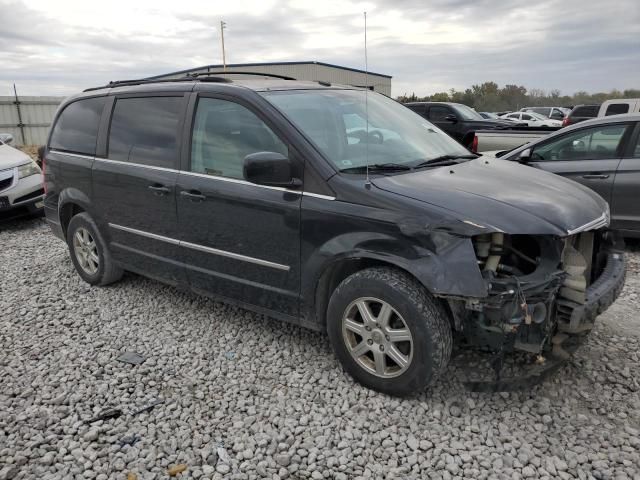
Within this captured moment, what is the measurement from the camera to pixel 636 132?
560 centimetres

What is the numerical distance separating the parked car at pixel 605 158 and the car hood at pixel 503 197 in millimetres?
2502

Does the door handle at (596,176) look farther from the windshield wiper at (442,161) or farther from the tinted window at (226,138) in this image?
the tinted window at (226,138)

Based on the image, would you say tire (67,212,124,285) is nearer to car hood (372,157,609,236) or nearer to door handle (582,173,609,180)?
car hood (372,157,609,236)

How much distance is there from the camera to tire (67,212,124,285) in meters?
4.84

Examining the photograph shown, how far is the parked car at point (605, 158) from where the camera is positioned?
5562mm

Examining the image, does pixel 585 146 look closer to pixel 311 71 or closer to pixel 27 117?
pixel 27 117

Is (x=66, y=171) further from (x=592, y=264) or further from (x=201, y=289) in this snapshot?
(x=592, y=264)

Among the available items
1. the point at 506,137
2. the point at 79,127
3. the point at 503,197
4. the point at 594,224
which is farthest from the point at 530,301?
the point at 506,137

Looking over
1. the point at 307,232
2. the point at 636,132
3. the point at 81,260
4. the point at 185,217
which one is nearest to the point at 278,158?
the point at 307,232

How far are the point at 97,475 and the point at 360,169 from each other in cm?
217

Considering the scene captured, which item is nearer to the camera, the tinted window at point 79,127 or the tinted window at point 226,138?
the tinted window at point 226,138

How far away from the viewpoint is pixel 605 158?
5809 millimetres

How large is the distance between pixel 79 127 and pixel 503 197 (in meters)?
3.88

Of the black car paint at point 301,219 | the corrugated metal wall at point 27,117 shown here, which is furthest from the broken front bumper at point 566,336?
the corrugated metal wall at point 27,117
